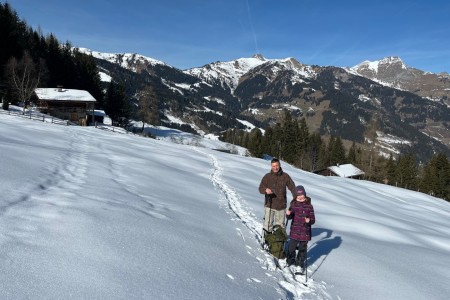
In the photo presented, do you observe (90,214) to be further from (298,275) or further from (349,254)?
(349,254)

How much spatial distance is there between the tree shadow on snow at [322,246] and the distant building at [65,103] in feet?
179

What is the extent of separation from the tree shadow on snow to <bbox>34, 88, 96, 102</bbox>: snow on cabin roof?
2158 inches

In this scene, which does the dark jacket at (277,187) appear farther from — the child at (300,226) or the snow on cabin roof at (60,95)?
the snow on cabin roof at (60,95)

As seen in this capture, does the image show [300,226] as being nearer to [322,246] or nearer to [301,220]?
[301,220]

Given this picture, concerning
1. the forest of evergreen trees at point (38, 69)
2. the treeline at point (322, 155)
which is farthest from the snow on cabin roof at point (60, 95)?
the treeline at point (322, 155)

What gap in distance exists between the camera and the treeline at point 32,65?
53.9 m

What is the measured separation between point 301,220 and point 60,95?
58880mm

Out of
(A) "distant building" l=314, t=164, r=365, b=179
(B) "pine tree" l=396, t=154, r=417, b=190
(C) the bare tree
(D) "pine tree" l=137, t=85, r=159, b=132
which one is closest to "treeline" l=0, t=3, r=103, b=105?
(C) the bare tree

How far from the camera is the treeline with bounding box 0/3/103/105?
177 feet

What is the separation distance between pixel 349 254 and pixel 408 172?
80.6 m

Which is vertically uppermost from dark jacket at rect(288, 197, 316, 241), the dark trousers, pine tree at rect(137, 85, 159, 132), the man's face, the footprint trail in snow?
pine tree at rect(137, 85, 159, 132)

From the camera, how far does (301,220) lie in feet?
28.0

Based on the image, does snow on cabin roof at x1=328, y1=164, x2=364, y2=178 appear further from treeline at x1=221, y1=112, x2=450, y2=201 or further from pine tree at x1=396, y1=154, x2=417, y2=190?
pine tree at x1=396, y1=154, x2=417, y2=190

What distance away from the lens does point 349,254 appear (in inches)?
421
